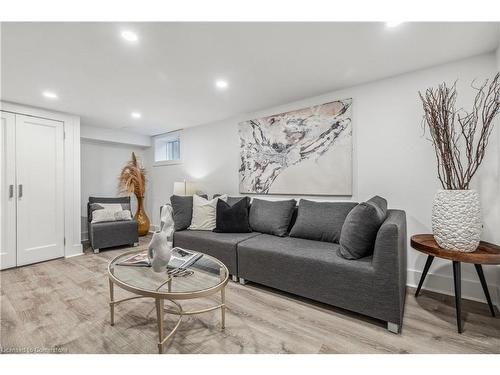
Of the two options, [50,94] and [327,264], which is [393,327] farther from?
[50,94]

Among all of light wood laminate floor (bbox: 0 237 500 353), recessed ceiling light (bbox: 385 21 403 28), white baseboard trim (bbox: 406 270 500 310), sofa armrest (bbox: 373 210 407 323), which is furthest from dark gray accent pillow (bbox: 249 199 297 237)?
recessed ceiling light (bbox: 385 21 403 28)

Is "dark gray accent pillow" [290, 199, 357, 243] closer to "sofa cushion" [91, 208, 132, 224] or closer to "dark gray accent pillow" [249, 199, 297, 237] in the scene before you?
"dark gray accent pillow" [249, 199, 297, 237]

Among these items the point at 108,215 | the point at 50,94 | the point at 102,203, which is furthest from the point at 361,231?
the point at 102,203

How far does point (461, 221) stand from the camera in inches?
65.2

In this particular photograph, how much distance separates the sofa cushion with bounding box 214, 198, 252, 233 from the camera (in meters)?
2.87

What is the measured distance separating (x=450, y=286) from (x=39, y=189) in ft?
16.0

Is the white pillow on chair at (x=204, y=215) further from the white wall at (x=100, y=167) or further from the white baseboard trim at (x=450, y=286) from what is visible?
the white wall at (x=100, y=167)

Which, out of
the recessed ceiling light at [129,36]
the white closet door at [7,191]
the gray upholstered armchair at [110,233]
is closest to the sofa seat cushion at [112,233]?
the gray upholstered armchair at [110,233]

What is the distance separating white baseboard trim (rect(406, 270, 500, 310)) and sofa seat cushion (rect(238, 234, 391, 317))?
887 mm

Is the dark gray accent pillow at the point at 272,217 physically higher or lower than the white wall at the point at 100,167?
lower

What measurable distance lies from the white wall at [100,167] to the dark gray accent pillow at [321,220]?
3.94 metres

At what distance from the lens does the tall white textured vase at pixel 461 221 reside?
5.43ft

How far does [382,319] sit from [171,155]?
4.49 metres
